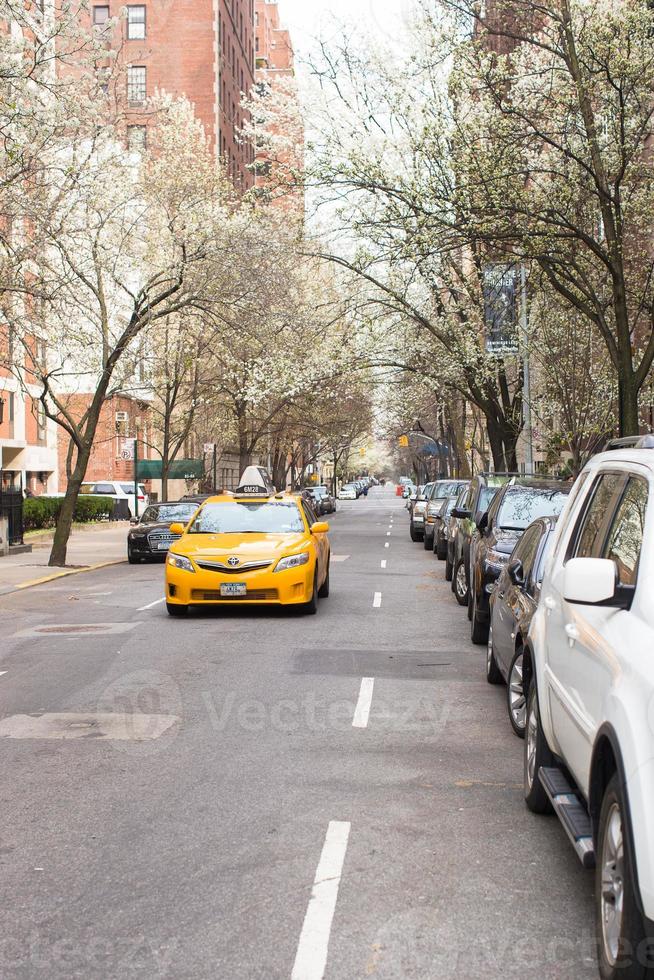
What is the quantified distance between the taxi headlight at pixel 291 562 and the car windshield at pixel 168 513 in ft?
42.2

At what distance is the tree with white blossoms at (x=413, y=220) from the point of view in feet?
61.6

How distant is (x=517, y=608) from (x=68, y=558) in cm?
2123

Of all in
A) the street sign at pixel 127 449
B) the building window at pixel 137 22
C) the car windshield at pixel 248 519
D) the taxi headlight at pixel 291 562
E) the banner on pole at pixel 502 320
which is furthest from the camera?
the building window at pixel 137 22

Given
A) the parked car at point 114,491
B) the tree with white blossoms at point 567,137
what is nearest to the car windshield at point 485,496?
the tree with white blossoms at point 567,137

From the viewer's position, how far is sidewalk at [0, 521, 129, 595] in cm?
2188

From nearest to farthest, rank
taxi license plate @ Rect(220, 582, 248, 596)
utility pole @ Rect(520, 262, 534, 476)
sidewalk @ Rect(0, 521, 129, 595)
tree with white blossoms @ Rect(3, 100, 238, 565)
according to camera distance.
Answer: taxi license plate @ Rect(220, 582, 248, 596), tree with white blossoms @ Rect(3, 100, 238, 565), sidewalk @ Rect(0, 521, 129, 595), utility pole @ Rect(520, 262, 534, 476)

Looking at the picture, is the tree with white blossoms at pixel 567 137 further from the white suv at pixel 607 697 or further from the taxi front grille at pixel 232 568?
the white suv at pixel 607 697

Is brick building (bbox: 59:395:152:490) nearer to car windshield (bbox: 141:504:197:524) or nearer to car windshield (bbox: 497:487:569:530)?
car windshield (bbox: 141:504:197:524)

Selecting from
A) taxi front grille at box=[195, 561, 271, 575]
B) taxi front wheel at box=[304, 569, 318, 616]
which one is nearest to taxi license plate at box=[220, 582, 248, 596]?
taxi front grille at box=[195, 561, 271, 575]

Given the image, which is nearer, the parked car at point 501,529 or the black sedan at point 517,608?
the black sedan at point 517,608

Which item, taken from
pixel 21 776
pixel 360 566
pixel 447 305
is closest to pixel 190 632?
pixel 21 776

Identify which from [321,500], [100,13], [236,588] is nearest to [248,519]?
[236,588]

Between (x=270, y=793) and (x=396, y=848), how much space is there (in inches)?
45.9

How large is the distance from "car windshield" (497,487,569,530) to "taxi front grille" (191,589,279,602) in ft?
9.98
